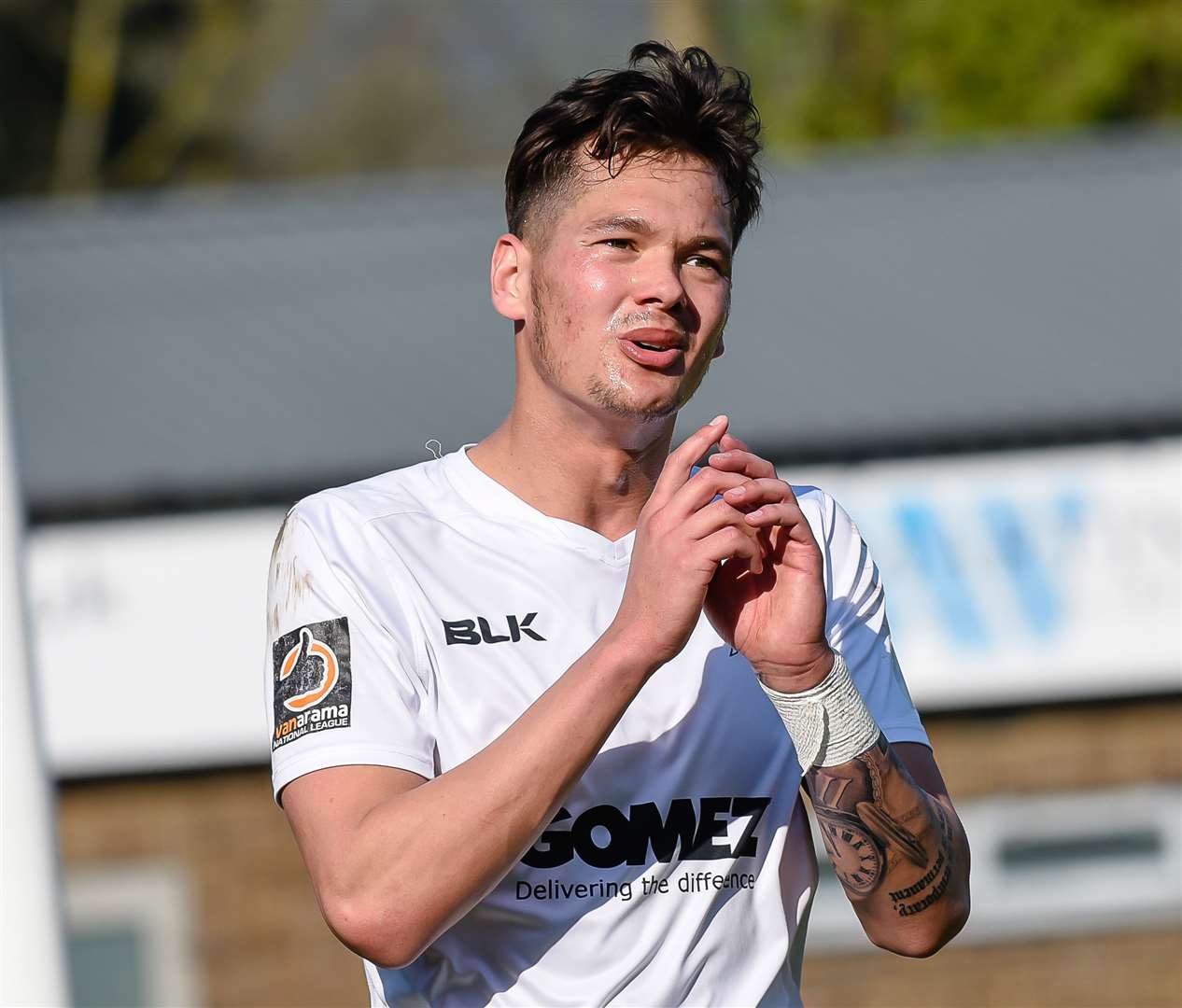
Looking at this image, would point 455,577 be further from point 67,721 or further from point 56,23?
point 56,23

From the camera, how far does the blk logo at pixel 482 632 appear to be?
7.61 ft

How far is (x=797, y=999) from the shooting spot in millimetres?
2398

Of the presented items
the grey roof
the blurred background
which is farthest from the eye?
the grey roof

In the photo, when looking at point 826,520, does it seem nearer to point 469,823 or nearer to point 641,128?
point 641,128

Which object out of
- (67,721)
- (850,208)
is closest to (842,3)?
(850,208)

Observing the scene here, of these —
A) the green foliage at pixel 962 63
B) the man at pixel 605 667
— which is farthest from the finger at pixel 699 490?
the green foliage at pixel 962 63

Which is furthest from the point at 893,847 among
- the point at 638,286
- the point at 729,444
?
the point at 638,286

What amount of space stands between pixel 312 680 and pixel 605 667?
442 millimetres

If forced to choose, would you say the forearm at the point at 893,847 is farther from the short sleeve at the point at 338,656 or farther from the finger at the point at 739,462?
the short sleeve at the point at 338,656

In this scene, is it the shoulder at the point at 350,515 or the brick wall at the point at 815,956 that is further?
the brick wall at the point at 815,956

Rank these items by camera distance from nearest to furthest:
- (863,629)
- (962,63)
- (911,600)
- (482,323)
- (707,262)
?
(707,262)
(863,629)
(911,600)
(482,323)
(962,63)

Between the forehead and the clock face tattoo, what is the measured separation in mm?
869

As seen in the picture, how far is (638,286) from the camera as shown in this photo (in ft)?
7.72

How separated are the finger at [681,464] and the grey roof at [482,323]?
678cm
